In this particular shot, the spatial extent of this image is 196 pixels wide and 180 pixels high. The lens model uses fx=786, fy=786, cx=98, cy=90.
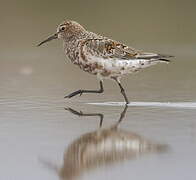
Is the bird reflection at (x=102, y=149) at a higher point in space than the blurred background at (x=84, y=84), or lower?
lower

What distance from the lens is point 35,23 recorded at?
16625 millimetres

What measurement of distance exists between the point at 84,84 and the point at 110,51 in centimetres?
165

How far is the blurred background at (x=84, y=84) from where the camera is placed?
6309 mm

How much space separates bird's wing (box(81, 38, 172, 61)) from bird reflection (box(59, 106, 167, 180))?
6.07ft

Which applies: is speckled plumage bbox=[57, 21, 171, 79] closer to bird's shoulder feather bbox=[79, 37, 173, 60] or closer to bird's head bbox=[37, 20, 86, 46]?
bird's shoulder feather bbox=[79, 37, 173, 60]

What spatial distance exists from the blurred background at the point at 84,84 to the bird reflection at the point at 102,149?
0.32 ft

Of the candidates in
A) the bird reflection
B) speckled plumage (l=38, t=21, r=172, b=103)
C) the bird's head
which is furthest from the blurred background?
the bird's head

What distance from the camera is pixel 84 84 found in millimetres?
10836

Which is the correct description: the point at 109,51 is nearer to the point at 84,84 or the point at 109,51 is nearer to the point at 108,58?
the point at 108,58

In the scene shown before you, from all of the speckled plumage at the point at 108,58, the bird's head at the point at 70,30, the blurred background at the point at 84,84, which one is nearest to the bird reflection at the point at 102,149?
the blurred background at the point at 84,84

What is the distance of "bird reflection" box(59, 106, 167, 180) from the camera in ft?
19.7

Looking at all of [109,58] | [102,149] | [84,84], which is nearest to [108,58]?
[109,58]

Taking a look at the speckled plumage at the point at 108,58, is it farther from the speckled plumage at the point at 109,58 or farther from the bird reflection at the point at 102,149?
the bird reflection at the point at 102,149

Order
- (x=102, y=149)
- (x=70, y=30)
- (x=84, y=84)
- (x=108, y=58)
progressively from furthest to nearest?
(x=84, y=84), (x=70, y=30), (x=108, y=58), (x=102, y=149)
